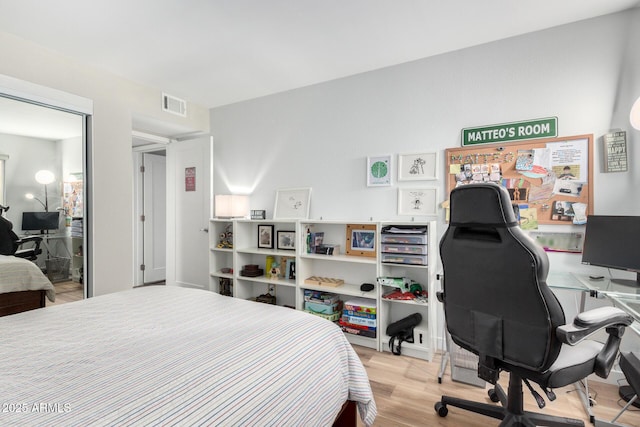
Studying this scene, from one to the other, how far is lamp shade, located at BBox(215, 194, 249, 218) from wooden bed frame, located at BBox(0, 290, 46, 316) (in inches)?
66.7

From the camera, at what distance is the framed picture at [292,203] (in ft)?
11.0

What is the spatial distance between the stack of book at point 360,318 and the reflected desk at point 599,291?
136 centimetres

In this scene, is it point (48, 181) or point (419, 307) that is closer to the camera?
point (48, 181)

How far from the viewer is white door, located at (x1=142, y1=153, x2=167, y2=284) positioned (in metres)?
4.95

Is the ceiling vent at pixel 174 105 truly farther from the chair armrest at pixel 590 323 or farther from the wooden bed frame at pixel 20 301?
the chair armrest at pixel 590 323

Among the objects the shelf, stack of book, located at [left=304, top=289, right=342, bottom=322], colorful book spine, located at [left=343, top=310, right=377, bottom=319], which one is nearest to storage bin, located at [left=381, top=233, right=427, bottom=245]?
colorful book spine, located at [left=343, top=310, right=377, bottom=319]

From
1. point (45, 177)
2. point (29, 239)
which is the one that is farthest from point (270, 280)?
point (45, 177)

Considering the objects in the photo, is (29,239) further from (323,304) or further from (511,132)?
(511,132)

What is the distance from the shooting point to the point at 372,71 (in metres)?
3.05

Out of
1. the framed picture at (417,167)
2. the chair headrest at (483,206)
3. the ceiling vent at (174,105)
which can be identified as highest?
the ceiling vent at (174,105)

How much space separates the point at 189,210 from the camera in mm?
4098

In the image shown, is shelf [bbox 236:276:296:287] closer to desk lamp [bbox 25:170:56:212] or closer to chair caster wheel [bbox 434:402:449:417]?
chair caster wheel [bbox 434:402:449:417]

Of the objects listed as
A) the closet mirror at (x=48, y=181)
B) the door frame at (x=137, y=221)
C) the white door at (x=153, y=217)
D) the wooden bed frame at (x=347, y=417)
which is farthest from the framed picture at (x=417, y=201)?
the white door at (x=153, y=217)

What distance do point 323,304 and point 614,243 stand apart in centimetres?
221
